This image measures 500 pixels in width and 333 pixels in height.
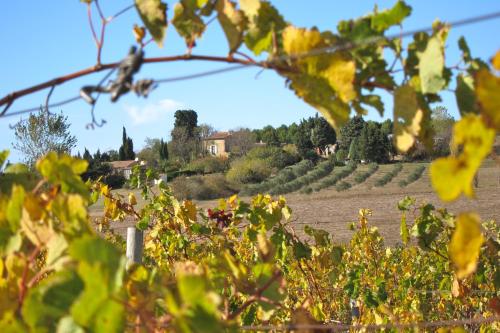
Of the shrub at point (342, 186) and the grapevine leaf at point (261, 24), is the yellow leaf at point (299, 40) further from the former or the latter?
the shrub at point (342, 186)

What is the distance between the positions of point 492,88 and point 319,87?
32cm

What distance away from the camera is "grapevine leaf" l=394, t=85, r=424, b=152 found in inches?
31.6

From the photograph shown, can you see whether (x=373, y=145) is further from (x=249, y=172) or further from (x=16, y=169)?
(x=16, y=169)

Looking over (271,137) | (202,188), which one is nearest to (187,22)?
(202,188)

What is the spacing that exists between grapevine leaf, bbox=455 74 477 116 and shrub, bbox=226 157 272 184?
34.6 meters

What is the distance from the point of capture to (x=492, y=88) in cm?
55

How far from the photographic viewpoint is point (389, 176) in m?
33.0

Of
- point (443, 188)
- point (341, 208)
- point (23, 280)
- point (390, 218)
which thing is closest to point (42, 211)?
point (23, 280)

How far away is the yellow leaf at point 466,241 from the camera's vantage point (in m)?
0.58

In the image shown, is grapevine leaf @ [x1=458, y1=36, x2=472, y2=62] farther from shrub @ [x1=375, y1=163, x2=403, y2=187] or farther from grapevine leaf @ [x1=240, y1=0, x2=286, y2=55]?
shrub @ [x1=375, y1=163, x2=403, y2=187]

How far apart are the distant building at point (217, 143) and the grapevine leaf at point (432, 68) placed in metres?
54.2

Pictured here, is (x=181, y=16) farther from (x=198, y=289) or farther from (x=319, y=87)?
(x=198, y=289)

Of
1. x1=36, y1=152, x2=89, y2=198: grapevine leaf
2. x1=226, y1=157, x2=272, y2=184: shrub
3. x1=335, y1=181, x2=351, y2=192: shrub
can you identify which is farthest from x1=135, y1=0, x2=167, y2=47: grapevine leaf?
x1=226, y1=157, x2=272, y2=184: shrub

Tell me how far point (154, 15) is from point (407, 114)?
0.43m
